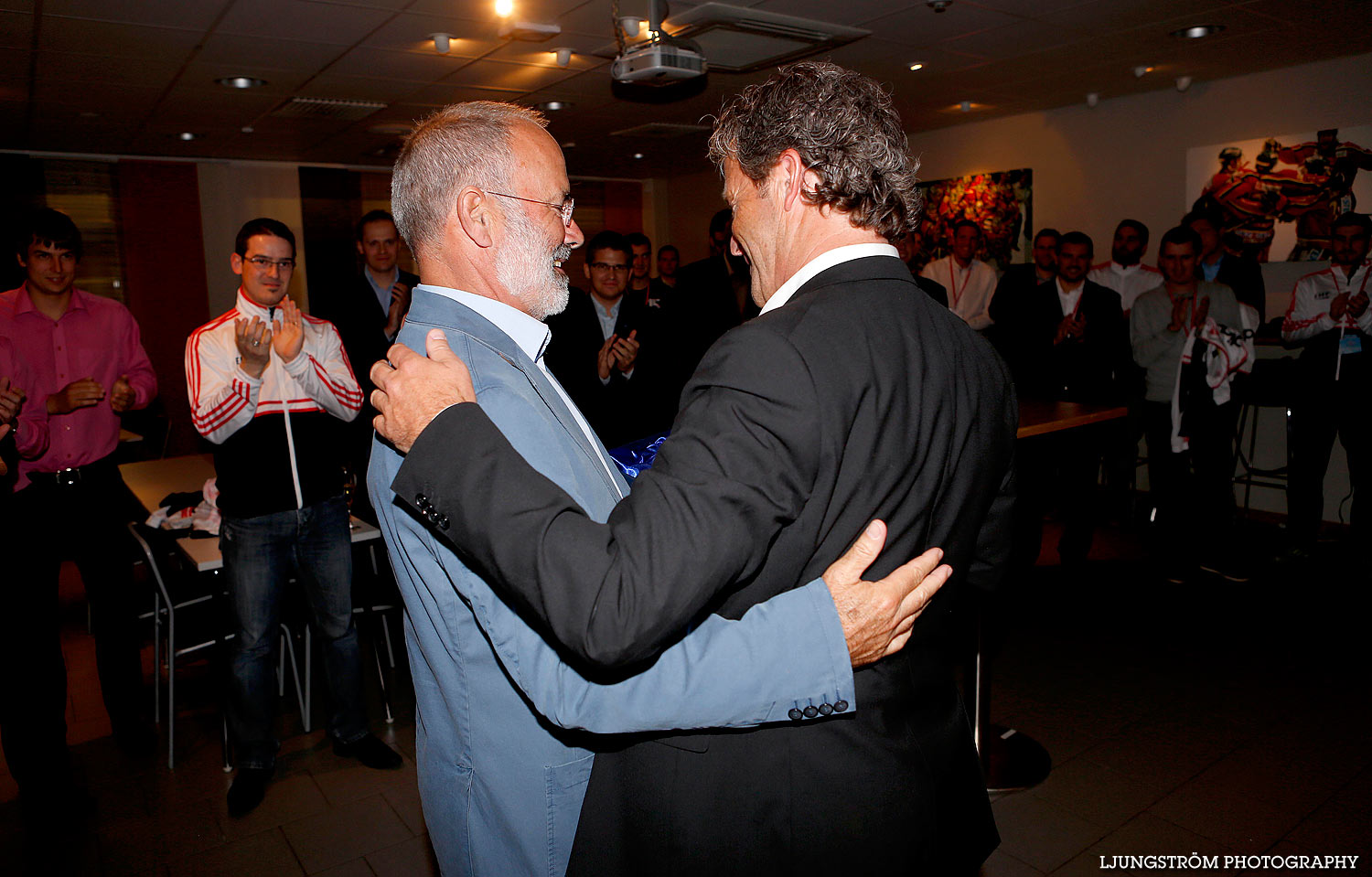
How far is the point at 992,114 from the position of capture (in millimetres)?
8633

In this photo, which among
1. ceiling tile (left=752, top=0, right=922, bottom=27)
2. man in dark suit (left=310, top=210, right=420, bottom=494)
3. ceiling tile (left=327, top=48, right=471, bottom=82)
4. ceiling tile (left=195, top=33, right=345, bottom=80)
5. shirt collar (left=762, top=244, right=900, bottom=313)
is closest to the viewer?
shirt collar (left=762, top=244, right=900, bottom=313)

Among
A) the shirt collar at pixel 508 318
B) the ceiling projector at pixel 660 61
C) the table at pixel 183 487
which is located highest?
the ceiling projector at pixel 660 61

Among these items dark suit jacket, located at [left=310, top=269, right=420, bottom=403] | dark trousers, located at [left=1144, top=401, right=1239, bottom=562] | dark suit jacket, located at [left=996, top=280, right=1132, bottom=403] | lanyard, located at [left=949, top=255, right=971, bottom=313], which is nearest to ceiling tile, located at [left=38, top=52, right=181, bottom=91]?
dark suit jacket, located at [left=310, top=269, right=420, bottom=403]

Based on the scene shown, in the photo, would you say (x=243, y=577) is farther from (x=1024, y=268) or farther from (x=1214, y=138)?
(x=1214, y=138)

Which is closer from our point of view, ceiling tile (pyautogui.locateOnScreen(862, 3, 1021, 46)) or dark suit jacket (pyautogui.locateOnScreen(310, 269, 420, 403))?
dark suit jacket (pyautogui.locateOnScreen(310, 269, 420, 403))

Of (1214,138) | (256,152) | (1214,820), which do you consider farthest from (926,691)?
(256,152)

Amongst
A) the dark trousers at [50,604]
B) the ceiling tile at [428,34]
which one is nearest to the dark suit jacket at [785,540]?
the dark trousers at [50,604]

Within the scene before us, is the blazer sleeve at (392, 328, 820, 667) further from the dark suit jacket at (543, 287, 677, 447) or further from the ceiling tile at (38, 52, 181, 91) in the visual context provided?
the ceiling tile at (38, 52, 181, 91)

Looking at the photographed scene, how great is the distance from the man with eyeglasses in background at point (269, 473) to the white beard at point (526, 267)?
1855mm

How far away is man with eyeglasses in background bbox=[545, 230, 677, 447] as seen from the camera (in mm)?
4203

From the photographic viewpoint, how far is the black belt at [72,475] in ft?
9.96

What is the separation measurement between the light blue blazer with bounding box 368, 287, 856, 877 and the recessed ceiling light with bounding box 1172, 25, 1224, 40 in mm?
6252

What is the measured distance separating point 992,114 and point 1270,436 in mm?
4225

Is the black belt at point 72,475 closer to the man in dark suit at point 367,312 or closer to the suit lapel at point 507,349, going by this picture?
the man in dark suit at point 367,312
